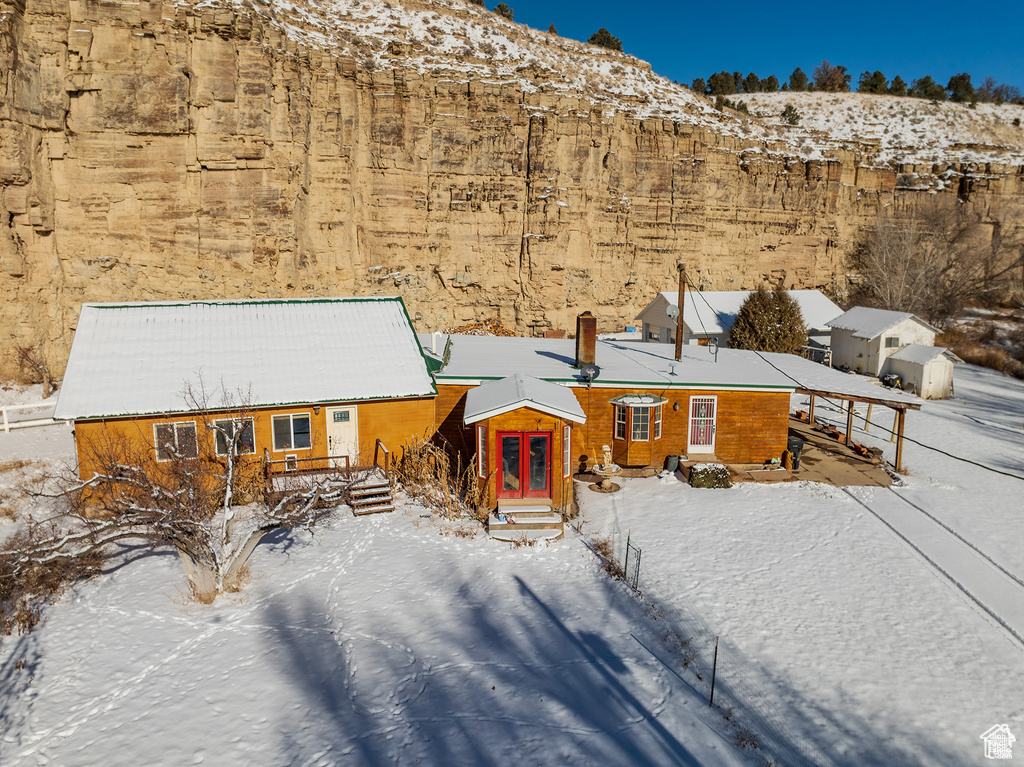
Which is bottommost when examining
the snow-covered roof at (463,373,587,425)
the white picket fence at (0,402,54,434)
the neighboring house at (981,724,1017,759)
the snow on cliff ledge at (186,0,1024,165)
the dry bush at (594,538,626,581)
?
the neighboring house at (981,724,1017,759)

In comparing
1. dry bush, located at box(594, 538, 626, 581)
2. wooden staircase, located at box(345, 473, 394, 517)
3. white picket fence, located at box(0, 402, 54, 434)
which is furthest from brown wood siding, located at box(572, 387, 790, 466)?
white picket fence, located at box(0, 402, 54, 434)

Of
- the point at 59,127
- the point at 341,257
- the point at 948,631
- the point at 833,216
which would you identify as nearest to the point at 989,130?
Result: the point at 833,216

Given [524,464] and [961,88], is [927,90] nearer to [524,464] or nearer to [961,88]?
[961,88]

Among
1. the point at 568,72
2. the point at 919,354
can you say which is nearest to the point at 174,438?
the point at 919,354

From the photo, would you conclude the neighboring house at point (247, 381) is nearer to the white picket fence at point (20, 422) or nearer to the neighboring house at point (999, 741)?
the white picket fence at point (20, 422)

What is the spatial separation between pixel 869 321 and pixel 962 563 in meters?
24.3

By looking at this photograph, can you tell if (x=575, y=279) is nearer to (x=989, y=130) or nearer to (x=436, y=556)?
(x=436, y=556)

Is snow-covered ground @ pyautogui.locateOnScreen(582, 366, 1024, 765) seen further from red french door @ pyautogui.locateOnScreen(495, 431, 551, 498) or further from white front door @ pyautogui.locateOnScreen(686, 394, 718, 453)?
white front door @ pyautogui.locateOnScreen(686, 394, 718, 453)

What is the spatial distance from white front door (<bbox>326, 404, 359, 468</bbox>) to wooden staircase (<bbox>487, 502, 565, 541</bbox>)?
4.60 m

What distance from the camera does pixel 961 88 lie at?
88062 mm

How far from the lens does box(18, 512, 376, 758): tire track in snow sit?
9367 millimetres

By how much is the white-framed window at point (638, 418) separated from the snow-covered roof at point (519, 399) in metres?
2.11

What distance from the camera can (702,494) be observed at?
61.5 feet

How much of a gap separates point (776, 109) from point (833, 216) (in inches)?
1563
